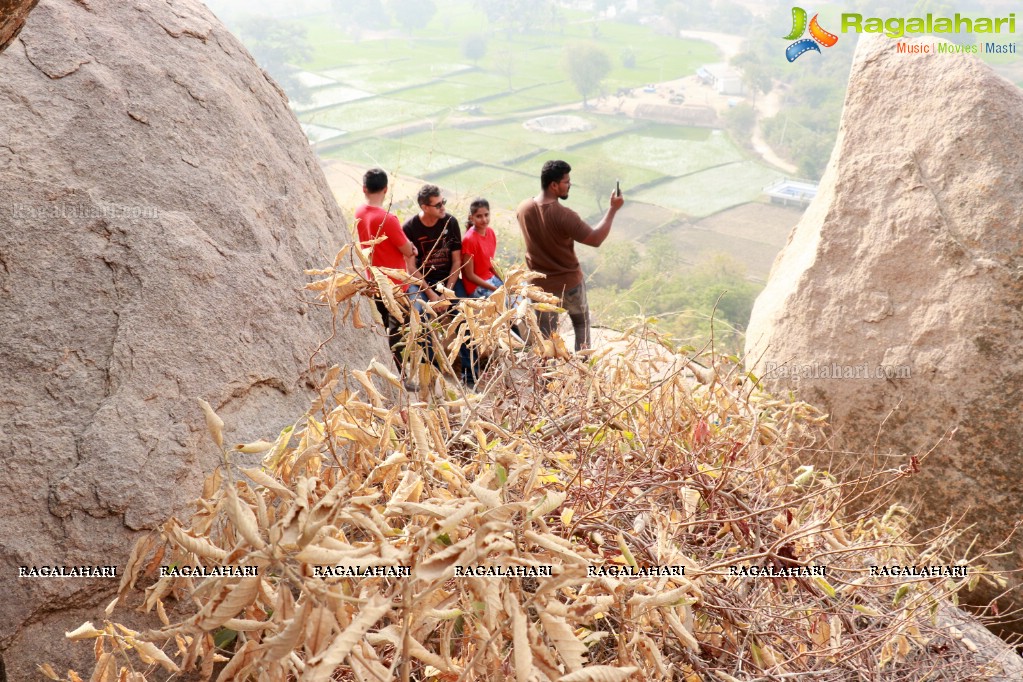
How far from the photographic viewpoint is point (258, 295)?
7.39 ft

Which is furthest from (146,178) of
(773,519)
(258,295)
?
(773,519)

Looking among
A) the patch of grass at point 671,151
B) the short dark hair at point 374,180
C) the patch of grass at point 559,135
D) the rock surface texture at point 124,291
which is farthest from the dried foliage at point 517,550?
the patch of grass at point 671,151

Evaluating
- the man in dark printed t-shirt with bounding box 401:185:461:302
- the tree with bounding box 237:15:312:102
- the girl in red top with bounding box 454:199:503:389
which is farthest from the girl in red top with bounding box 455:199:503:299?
the tree with bounding box 237:15:312:102

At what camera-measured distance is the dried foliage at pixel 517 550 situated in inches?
45.6

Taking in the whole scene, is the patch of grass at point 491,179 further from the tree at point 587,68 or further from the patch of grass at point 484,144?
the tree at point 587,68

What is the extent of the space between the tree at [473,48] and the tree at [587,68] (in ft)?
6.04

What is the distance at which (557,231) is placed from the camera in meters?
4.44

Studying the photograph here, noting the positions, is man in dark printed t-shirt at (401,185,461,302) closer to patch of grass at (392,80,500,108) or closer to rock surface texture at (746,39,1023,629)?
rock surface texture at (746,39,1023,629)

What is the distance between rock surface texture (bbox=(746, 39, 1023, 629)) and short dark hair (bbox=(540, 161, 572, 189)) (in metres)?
1.34

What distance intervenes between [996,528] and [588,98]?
9556 mm

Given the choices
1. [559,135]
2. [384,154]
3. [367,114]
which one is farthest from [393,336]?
[367,114]

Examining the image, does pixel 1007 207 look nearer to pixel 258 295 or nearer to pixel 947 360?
pixel 947 360

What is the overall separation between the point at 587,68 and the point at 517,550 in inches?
446

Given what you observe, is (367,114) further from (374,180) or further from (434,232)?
(374,180)
